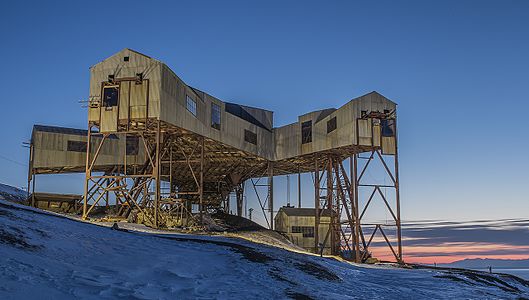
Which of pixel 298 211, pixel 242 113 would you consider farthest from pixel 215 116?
pixel 298 211

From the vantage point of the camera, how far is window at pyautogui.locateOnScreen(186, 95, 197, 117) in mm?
39875

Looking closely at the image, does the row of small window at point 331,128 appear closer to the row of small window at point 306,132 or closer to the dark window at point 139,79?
the row of small window at point 306,132

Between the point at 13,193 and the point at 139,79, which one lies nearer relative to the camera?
the point at 139,79

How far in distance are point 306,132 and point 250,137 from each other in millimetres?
5940

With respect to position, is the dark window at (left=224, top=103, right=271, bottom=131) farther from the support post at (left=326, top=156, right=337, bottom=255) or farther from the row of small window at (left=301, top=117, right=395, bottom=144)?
the support post at (left=326, top=156, right=337, bottom=255)

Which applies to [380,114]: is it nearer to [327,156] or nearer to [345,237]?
[327,156]

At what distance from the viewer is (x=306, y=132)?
5028cm

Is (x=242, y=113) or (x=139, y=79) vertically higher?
(x=242, y=113)

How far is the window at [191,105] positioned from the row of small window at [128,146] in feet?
51.6

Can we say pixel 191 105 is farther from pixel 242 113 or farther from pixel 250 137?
pixel 242 113

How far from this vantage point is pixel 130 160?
181 feet

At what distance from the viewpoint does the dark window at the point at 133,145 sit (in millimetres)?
54969

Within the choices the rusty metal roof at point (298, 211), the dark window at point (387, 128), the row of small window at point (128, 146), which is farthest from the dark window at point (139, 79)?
the rusty metal roof at point (298, 211)

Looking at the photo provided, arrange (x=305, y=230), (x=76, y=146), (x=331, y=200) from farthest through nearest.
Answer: (x=305, y=230) → (x=76, y=146) → (x=331, y=200)
